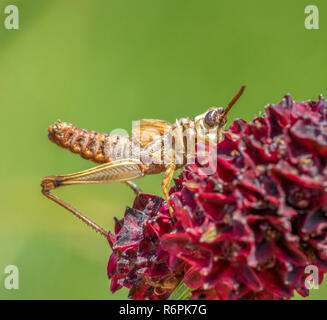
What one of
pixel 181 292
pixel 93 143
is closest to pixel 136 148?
pixel 93 143

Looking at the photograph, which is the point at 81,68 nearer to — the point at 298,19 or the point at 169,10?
the point at 169,10

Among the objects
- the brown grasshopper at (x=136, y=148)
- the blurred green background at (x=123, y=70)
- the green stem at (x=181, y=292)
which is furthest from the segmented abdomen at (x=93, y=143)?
the green stem at (x=181, y=292)

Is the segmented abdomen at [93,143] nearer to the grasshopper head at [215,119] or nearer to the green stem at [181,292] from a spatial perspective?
the grasshopper head at [215,119]

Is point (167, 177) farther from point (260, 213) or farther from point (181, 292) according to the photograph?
point (260, 213)

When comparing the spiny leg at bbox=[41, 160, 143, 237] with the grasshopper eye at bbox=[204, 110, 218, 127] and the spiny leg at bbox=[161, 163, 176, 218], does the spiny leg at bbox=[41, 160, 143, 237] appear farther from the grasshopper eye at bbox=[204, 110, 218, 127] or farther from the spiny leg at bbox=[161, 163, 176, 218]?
the grasshopper eye at bbox=[204, 110, 218, 127]

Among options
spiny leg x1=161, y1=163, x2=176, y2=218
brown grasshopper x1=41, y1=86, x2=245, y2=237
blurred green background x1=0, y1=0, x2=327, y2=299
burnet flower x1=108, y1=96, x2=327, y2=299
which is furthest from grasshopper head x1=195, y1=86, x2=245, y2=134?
blurred green background x1=0, y1=0, x2=327, y2=299
